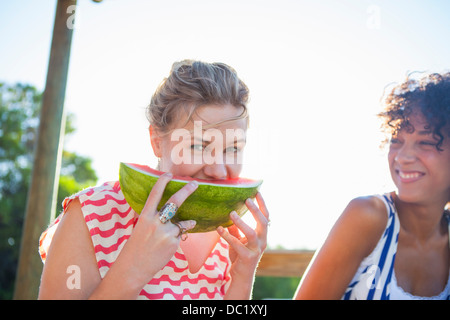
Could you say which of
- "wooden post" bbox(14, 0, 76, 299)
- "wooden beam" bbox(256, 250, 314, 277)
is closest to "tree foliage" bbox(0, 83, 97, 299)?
"wooden post" bbox(14, 0, 76, 299)

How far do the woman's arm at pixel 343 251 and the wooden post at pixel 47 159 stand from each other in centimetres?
376

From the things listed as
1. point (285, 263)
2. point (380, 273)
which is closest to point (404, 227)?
point (380, 273)

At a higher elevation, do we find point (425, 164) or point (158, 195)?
point (425, 164)

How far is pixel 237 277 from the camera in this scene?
2.00m

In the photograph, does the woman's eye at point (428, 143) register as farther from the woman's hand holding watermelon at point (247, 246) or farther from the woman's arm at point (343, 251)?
the woman's hand holding watermelon at point (247, 246)

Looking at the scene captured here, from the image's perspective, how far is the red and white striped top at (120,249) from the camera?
1.94 meters

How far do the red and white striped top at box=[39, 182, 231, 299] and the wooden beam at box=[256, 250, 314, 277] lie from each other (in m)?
1.65

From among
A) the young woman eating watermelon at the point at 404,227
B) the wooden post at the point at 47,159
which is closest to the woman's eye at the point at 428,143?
the young woman eating watermelon at the point at 404,227

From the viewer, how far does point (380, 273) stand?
2.41 m

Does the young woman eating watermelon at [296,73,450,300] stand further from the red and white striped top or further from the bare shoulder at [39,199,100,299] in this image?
the bare shoulder at [39,199,100,299]

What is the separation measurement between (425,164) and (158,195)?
68.1 inches

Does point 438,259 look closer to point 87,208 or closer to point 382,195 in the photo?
point 382,195

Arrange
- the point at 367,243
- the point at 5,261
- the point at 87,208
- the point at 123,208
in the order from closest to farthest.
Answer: the point at 87,208
the point at 123,208
the point at 367,243
the point at 5,261
